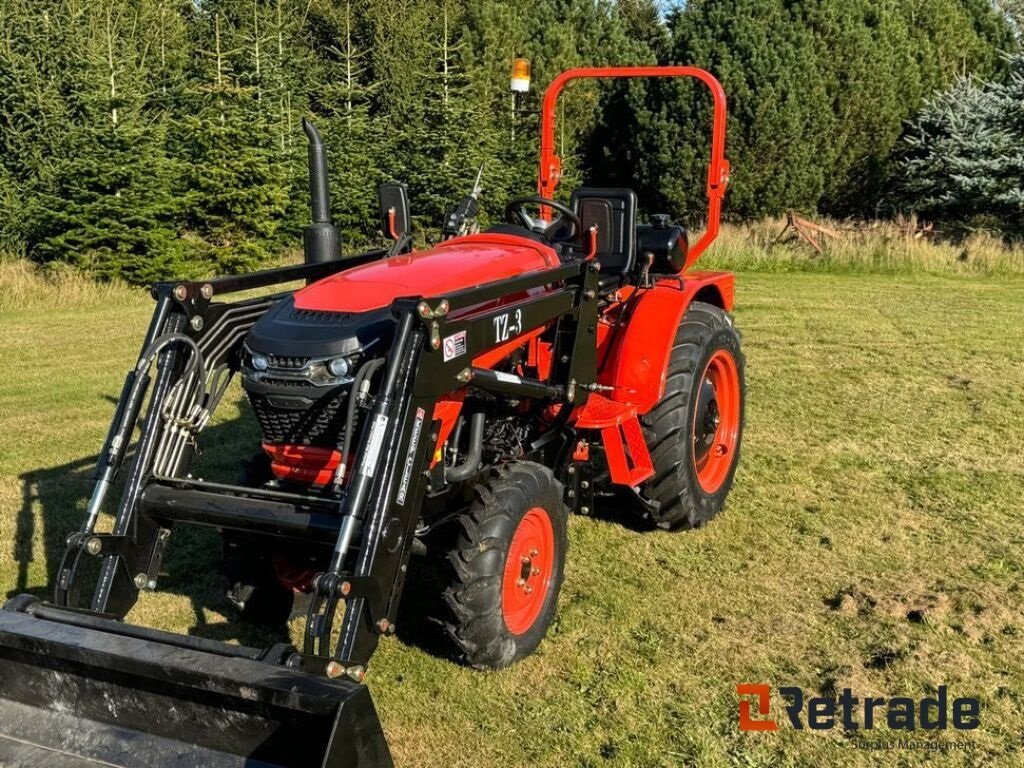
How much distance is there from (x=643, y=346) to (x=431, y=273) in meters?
1.05

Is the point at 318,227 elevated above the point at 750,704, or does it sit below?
above

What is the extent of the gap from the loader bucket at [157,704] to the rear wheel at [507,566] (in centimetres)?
74

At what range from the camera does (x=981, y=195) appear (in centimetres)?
1633

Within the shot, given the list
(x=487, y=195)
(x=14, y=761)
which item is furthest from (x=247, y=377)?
(x=487, y=195)

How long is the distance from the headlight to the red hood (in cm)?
24

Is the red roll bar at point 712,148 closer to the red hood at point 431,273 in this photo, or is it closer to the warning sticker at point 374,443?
the red hood at point 431,273

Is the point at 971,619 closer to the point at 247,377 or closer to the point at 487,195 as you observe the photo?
the point at 247,377

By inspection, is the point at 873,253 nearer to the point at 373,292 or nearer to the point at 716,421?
the point at 716,421

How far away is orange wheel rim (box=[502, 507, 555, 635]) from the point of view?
3.49m

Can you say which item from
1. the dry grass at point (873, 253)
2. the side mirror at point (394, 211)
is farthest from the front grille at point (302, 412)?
the dry grass at point (873, 253)

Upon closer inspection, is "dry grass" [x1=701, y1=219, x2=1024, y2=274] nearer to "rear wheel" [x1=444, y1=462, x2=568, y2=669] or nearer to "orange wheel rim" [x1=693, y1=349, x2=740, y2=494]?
"orange wheel rim" [x1=693, y1=349, x2=740, y2=494]

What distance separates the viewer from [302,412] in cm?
338

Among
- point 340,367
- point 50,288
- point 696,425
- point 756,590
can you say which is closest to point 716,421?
point 696,425

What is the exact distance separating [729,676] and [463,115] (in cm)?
1570
